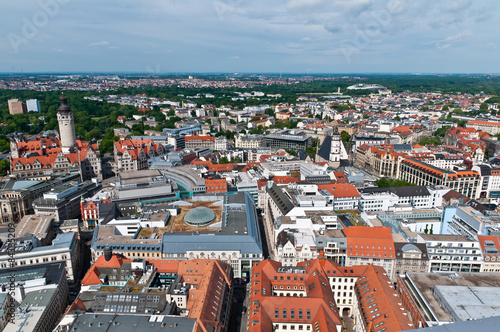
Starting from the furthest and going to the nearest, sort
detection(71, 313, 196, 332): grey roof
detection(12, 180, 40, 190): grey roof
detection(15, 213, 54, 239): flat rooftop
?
detection(12, 180, 40, 190): grey roof < detection(15, 213, 54, 239): flat rooftop < detection(71, 313, 196, 332): grey roof

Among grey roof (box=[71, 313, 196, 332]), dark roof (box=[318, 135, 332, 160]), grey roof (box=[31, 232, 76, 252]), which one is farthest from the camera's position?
dark roof (box=[318, 135, 332, 160])

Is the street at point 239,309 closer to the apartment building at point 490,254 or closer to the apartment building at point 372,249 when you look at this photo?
the apartment building at point 372,249

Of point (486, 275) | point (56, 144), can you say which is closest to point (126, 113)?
point (56, 144)

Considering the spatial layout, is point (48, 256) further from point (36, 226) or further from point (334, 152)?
point (334, 152)

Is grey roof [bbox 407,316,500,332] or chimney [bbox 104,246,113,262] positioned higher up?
grey roof [bbox 407,316,500,332]

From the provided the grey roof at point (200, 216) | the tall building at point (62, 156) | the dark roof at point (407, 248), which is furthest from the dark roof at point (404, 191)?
the tall building at point (62, 156)

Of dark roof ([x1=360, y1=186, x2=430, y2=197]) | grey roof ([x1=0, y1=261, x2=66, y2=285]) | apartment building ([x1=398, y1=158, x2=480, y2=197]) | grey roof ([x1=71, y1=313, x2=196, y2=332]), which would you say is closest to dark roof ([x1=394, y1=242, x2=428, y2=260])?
dark roof ([x1=360, y1=186, x2=430, y2=197])

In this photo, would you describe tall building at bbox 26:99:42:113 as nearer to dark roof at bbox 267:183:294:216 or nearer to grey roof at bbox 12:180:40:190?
grey roof at bbox 12:180:40:190

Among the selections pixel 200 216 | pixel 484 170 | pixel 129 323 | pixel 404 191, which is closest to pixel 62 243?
pixel 200 216
